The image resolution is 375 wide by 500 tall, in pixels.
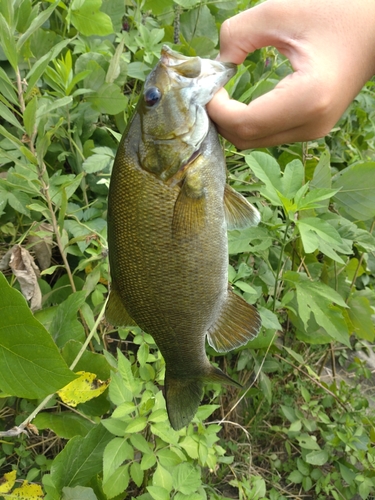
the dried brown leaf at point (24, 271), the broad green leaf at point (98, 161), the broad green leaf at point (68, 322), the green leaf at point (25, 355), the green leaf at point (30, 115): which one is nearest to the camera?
the green leaf at point (25, 355)

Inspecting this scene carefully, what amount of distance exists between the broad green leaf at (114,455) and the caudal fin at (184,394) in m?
0.17

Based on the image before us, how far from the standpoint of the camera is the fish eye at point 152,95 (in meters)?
1.14

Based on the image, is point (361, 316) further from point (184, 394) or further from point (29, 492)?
point (29, 492)

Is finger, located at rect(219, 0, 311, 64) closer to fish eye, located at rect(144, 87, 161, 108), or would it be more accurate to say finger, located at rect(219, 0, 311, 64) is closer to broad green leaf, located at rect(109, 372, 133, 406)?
fish eye, located at rect(144, 87, 161, 108)

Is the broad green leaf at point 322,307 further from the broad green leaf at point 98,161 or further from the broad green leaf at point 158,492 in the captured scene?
the broad green leaf at point 98,161

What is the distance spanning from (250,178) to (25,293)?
1277 mm

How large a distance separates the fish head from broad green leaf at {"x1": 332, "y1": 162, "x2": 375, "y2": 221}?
120 centimetres

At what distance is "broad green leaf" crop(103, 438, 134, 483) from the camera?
1315 mm

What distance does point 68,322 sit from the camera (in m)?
1.63

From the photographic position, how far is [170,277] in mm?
1197

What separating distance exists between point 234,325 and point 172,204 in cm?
46

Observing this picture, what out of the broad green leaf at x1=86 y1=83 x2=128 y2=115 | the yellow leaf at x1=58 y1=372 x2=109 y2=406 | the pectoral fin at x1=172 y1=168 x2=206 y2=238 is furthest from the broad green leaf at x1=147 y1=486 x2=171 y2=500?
the broad green leaf at x1=86 y1=83 x2=128 y2=115

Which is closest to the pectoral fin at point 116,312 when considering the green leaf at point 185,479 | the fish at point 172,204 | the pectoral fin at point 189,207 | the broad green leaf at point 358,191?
the fish at point 172,204

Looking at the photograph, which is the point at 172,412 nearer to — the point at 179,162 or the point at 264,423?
the point at 179,162
